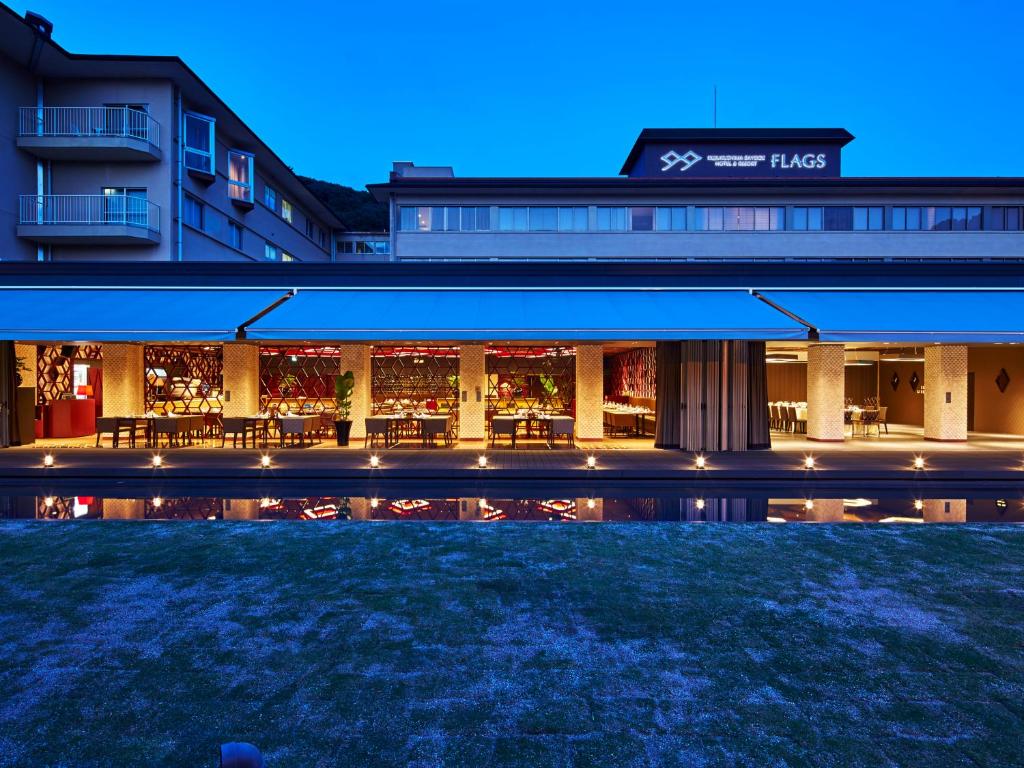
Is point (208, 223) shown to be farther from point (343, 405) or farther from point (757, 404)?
point (757, 404)

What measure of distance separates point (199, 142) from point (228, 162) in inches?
Result: 96.5


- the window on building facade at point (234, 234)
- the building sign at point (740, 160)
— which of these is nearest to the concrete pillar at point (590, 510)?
the window on building facade at point (234, 234)

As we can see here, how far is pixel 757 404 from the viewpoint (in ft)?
44.4

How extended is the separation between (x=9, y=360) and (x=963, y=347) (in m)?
23.7

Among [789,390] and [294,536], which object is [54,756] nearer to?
[294,536]

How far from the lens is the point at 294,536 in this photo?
652cm

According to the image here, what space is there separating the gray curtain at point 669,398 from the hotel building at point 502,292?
52 millimetres

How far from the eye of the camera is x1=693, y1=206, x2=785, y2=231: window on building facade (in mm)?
24938

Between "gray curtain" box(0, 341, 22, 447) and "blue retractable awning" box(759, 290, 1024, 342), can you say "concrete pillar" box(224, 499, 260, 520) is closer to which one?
"gray curtain" box(0, 341, 22, 447)

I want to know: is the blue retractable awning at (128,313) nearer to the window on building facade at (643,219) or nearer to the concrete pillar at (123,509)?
the concrete pillar at (123,509)

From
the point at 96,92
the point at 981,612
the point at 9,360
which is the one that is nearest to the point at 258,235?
the point at 96,92

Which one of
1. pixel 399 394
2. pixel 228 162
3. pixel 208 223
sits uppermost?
pixel 228 162

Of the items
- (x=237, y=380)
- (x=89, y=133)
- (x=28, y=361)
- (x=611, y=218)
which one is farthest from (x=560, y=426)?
(x=89, y=133)

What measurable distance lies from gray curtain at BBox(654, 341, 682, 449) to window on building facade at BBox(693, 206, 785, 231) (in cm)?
1294
